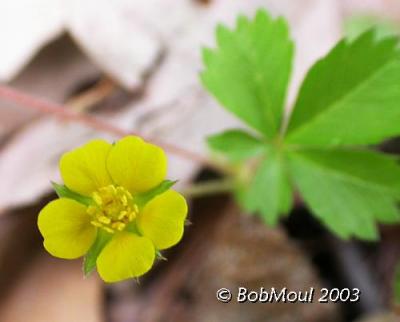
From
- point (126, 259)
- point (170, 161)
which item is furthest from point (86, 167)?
point (170, 161)

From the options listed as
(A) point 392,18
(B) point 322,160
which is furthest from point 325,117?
(A) point 392,18

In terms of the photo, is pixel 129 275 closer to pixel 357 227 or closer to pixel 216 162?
pixel 357 227

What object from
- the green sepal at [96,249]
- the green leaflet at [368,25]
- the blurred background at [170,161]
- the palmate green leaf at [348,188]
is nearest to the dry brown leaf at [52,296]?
the blurred background at [170,161]

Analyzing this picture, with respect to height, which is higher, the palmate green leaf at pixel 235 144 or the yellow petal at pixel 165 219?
the yellow petal at pixel 165 219

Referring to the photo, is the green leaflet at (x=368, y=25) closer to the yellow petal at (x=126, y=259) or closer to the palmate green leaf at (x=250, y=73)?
the palmate green leaf at (x=250, y=73)

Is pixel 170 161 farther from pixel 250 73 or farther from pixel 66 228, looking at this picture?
pixel 66 228
